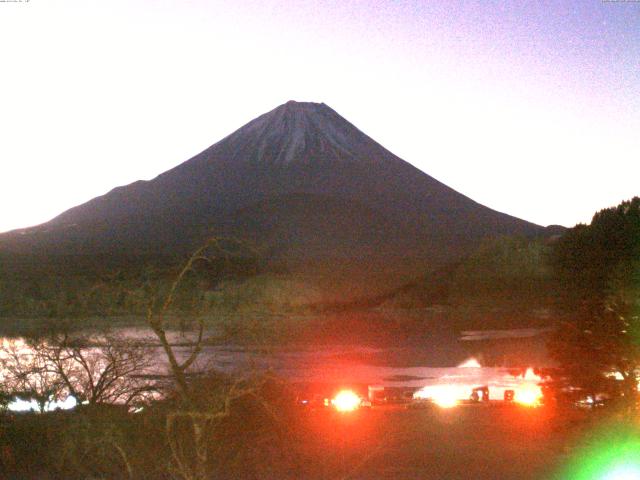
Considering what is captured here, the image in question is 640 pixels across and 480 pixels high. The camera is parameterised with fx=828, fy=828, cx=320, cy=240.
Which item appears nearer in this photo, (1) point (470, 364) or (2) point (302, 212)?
(1) point (470, 364)

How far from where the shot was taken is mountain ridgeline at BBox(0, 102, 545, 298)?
158ft

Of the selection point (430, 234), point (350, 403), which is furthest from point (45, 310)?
point (430, 234)

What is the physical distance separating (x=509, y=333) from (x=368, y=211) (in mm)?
38664

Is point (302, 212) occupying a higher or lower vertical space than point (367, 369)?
higher

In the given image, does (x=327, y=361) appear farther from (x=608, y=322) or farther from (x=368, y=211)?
(x=368, y=211)

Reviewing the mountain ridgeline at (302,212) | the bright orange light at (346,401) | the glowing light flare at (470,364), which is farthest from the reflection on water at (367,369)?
the mountain ridgeline at (302,212)

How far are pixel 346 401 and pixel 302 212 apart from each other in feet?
171

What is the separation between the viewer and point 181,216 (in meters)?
56.3

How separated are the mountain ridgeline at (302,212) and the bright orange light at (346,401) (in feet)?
86.6

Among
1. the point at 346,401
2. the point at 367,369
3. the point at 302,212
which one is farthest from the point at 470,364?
the point at 302,212

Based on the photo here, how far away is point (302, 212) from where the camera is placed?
6550cm

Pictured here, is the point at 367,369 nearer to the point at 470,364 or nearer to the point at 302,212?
the point at 470,364

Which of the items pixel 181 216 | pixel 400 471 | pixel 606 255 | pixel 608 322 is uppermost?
pixel 181 216

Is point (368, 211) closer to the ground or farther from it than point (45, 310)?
farther from it
